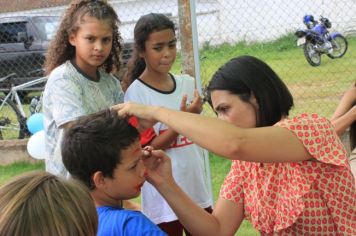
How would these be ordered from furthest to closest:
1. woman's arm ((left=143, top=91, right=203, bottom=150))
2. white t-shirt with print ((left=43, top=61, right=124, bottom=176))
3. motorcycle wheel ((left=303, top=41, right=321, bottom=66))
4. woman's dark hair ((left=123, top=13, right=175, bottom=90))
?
motorcycle wheel ((left=303, top=41, right=321, bottom=66)) < woman's dark hair ((left=123, top=13, right=175, bottom=90)) < woman's arm ((left=143, top=91, right=203, bottom=150)) < white t-shirt with print ((left=43, top=61, right=124, bottom=176))

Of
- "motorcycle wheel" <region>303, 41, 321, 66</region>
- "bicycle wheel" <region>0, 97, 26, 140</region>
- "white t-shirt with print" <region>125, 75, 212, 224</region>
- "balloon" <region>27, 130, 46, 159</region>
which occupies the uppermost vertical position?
"white t-shirt with print" <region>125, 75, 212, 224</region>

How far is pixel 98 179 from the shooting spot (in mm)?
1669

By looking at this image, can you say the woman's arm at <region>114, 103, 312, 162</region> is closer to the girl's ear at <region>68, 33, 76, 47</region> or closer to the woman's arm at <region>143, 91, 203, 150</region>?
the woman's arm at <region>143, 91, 203, 150</region>

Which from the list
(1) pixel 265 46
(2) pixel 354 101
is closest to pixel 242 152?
(2) pixel 354 101

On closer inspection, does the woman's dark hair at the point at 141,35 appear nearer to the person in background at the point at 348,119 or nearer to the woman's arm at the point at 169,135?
the woman's arm at the point at 169,135

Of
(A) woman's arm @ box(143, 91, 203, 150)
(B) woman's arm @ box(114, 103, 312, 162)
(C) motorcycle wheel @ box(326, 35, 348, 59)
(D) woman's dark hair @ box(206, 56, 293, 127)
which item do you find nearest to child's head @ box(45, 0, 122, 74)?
(A) woman's arm @ box(143, 91, 203, 150)

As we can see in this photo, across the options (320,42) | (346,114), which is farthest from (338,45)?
(346,114)

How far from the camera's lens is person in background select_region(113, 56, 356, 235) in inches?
62.9

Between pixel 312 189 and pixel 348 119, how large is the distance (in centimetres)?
110

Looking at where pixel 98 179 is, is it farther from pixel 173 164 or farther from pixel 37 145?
pixel 37 145

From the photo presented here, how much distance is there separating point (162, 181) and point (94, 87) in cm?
68

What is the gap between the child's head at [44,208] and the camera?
105 centimetres

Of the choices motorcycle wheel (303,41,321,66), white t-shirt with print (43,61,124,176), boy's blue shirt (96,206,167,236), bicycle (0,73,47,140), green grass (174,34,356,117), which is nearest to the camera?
boy's blue shirt (96,206,167,236)

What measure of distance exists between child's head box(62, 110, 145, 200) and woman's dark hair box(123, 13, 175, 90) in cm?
111
